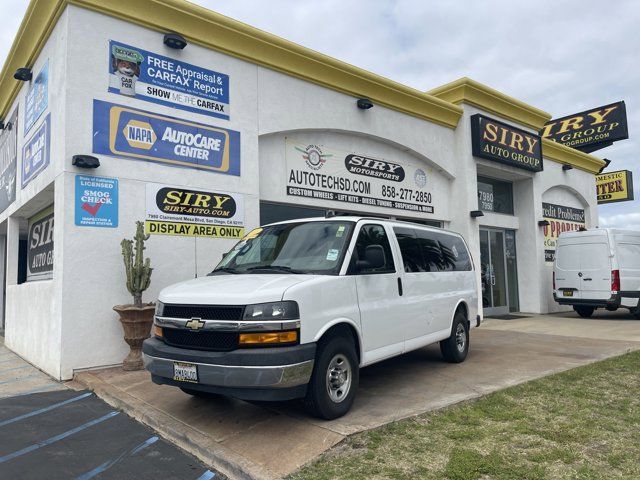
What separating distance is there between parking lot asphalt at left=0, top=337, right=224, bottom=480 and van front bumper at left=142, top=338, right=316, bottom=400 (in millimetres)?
658

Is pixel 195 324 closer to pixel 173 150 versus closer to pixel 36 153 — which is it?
pixel 173 150

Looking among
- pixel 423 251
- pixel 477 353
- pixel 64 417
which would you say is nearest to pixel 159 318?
pixel 64 417

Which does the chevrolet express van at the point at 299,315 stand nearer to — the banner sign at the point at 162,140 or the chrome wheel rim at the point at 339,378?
the chrome wheel rim at the point at 339,378

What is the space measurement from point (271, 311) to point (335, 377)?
1090 mm

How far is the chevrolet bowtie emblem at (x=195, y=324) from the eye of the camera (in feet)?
14.7

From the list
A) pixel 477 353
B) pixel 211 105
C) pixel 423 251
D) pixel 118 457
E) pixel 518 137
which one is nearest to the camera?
pixel 118 457

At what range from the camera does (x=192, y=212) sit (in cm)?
861

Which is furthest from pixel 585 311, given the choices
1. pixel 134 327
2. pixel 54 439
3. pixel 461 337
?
pixel 54 439

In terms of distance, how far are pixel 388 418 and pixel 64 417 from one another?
3.59 metres

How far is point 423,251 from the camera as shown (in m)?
6.78

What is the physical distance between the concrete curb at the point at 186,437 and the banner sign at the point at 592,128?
66.8 feet

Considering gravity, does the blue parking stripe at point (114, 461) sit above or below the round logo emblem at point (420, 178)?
below

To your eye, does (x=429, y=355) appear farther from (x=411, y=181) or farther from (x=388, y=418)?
(x=411, y=181)

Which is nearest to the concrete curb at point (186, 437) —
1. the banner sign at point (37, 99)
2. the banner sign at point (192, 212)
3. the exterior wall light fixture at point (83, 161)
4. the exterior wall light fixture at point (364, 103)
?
the banner sign at point (192, 212)
